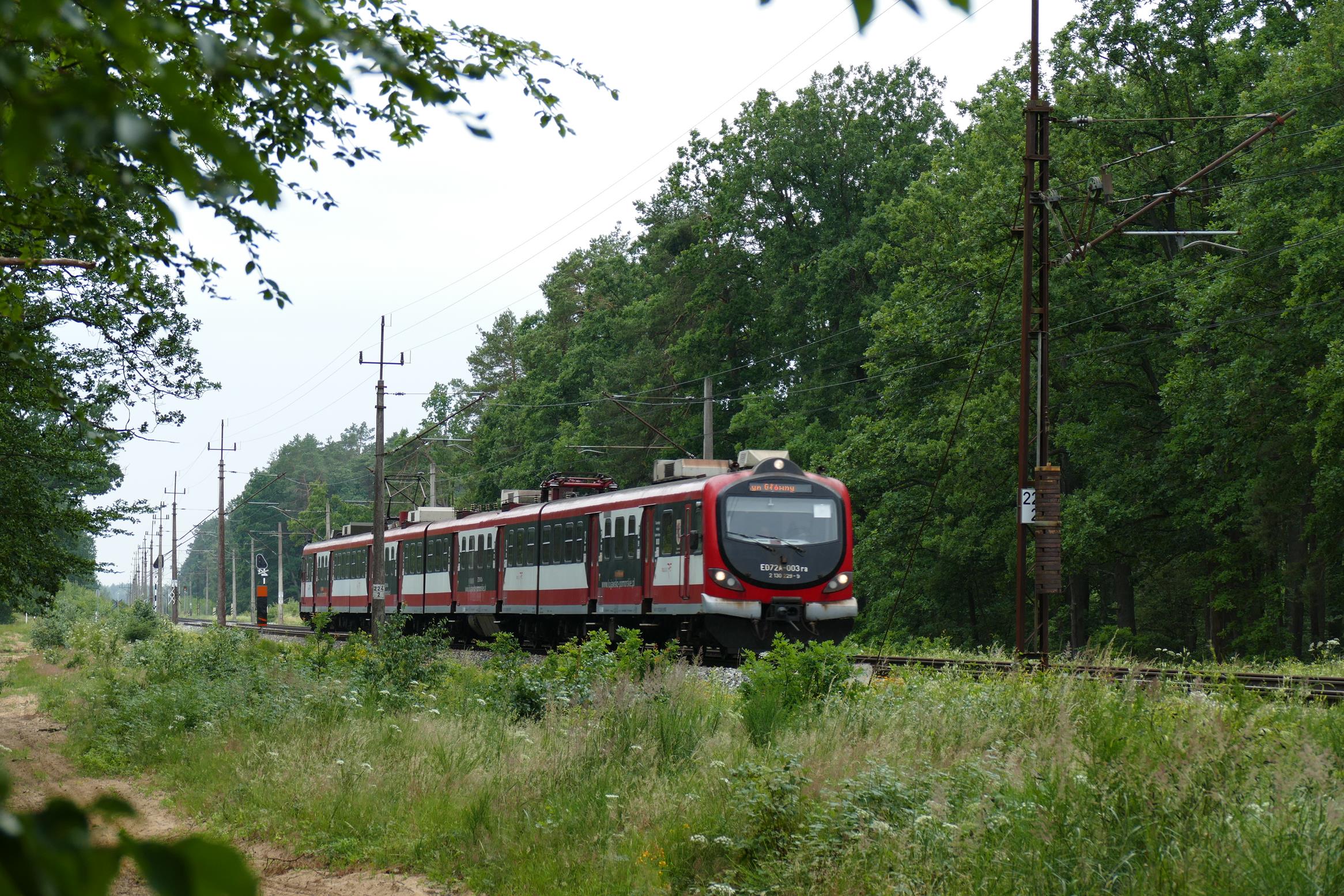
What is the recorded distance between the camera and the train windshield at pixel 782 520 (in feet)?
74.5

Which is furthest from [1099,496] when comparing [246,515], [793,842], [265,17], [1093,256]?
[246,515]

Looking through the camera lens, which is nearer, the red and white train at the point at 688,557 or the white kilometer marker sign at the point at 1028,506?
the white kilometer marker sign at the point at 1028,506

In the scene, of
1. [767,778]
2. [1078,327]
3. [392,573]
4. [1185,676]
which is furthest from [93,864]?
[392,573]

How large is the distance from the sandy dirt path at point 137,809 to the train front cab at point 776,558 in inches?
385

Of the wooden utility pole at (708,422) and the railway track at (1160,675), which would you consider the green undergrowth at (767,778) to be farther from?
the wooden utility pole at (708,422)

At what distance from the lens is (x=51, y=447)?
723 inches

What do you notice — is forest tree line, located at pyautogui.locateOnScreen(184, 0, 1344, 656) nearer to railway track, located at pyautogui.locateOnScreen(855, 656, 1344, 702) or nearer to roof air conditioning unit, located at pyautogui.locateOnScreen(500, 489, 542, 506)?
railway track, located at pyautogui.locateOnScreen(855, 656, 1344, 702)

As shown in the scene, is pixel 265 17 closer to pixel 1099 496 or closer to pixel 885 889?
pixel 885 889

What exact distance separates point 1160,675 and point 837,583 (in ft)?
38.0

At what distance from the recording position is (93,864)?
1.54 m

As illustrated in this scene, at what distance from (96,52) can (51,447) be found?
13.9m

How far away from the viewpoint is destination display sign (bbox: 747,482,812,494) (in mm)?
23094

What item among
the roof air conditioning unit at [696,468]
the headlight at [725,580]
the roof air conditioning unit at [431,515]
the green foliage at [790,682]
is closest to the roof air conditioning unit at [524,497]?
the roof air conditioning unit at [431,515]

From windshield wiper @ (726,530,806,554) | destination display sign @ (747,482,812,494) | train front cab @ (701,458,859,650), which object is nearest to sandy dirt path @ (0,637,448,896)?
train front cab @ (701,458,859,650)
